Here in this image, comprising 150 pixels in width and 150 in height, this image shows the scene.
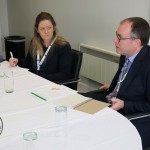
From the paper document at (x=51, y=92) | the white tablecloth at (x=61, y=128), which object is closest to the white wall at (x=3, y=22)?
the paper document at (x=51, y=92)

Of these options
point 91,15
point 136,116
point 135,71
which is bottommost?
point 136,116

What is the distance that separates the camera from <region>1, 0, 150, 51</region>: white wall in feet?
10.9

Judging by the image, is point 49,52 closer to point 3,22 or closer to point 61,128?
point 61,128

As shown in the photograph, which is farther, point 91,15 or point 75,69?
point 91,15

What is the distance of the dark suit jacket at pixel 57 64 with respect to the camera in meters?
2.85

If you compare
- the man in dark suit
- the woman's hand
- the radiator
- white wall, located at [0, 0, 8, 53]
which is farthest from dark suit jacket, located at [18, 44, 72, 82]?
white wall, located at [0, 0, 8, 53]

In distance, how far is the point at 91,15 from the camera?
3.87 m

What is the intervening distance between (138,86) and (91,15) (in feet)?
6.59

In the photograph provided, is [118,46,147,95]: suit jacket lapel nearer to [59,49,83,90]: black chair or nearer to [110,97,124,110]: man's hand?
[110,97,124,110]: man's hand

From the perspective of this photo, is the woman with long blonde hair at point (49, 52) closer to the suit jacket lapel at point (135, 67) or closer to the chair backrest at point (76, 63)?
the chair backrest at point (76, 63)

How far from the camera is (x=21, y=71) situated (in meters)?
2.72

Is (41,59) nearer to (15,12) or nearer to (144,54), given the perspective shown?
(144,54)

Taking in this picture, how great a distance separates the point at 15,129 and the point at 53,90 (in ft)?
2.11

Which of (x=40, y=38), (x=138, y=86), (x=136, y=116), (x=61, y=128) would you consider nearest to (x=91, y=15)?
(x=40, y=38)
